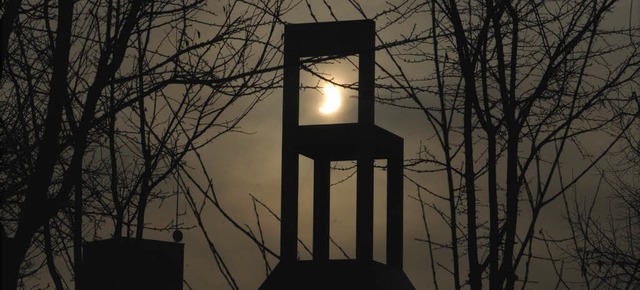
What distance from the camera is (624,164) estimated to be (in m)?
11.4

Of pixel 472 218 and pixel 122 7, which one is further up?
pixel 122 7

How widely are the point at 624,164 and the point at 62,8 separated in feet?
28.6

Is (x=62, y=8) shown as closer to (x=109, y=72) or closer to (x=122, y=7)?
(x=109, y=72)

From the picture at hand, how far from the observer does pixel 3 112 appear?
8.89 meters


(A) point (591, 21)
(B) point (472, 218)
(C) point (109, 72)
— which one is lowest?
(B) point (472, 218)

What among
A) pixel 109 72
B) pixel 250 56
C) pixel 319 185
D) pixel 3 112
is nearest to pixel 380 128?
pixel 319 185

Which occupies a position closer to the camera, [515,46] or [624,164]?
[515,46]

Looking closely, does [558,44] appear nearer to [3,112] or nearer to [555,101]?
[555,101]

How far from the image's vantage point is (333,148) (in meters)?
5.71

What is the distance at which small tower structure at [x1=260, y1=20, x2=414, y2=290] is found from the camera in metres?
5.40

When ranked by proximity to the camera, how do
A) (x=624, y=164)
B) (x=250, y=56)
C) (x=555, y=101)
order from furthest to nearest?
(x=624, y=164) < (x=250, y=56) < (x=555, y=101)

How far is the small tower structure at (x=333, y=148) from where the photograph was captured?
540cm

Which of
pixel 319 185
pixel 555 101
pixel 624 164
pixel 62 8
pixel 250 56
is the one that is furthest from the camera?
pixel 624 164

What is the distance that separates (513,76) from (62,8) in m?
2.45
